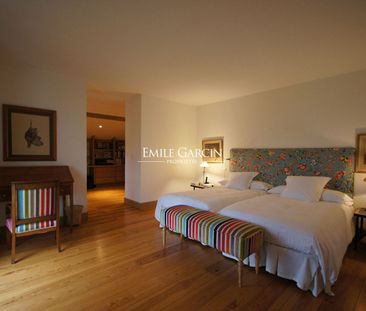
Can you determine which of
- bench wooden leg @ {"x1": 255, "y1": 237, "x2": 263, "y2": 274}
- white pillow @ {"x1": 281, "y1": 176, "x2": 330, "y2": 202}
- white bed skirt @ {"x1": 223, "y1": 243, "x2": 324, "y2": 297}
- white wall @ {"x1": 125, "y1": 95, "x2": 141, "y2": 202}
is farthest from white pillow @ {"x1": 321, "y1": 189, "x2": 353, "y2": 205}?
white wall @ {"x1": 125, "y1": 95, "x2": 141, "y2": 202}

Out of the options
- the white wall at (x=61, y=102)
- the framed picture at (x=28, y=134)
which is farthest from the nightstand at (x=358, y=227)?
the framed picture at (x=28, y=134)

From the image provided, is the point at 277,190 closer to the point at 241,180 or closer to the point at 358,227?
the point at 241,180

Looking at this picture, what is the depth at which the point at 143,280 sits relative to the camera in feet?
6.79

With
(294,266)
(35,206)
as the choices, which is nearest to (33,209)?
(35,206)

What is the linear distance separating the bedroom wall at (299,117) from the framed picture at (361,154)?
0.08 meters

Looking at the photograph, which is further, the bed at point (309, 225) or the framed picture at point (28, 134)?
the framed picture at point (28, 134)

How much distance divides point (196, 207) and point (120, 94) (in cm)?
305

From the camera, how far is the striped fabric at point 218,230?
1995 millimetres

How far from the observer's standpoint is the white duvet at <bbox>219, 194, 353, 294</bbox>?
192 cm

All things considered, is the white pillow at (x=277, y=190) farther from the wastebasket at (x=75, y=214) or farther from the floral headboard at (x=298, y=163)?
the wastebasket at (x=75, y=214)

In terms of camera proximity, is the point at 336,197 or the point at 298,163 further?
the point at 298,163

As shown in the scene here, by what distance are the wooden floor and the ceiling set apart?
8.37 feet

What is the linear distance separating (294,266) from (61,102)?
401cm

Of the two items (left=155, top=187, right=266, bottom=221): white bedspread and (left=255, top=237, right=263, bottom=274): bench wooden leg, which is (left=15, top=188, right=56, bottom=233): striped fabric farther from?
(left=255, top=237, right=263, bottom=274): bench wooden leg
